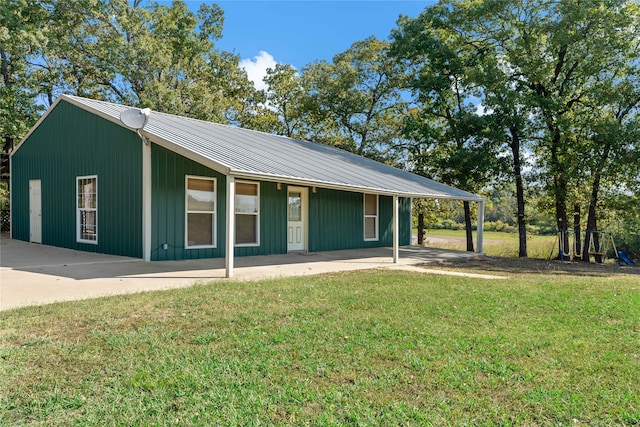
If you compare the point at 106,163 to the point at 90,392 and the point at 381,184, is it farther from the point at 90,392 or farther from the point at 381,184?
the point at 90,392

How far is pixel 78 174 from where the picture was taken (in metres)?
10.9

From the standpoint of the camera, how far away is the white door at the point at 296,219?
11906mm

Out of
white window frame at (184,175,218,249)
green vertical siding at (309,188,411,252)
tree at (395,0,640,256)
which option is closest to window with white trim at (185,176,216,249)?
white window frame at (184,175,218,249)

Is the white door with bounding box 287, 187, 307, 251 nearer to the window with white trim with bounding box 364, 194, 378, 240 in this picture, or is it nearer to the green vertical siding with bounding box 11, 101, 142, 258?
the window with white trim with bounding box 364, 194, 378, 240

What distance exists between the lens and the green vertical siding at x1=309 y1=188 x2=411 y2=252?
1258cm

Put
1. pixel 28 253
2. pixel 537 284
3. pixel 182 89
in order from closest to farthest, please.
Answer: pixel 537 284 → pixel 28 253 → pixel 182 89

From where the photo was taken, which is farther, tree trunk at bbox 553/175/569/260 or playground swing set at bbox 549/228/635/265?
tree trunk at bbox 553/175/569/260

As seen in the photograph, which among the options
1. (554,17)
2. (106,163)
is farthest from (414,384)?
(554,17)

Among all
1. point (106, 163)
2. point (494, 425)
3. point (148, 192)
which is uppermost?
point (106, 163)

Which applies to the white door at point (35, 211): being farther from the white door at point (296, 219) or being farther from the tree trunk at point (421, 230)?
the tree trunk at point (421, 230)

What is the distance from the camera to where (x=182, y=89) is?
2247 cm

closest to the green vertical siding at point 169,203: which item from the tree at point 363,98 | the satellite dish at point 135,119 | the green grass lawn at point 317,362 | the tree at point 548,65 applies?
the satellite dish at point 135,119

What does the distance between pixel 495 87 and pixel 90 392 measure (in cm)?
1557

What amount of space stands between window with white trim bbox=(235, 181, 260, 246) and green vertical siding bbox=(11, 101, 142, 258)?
7.77 feet
